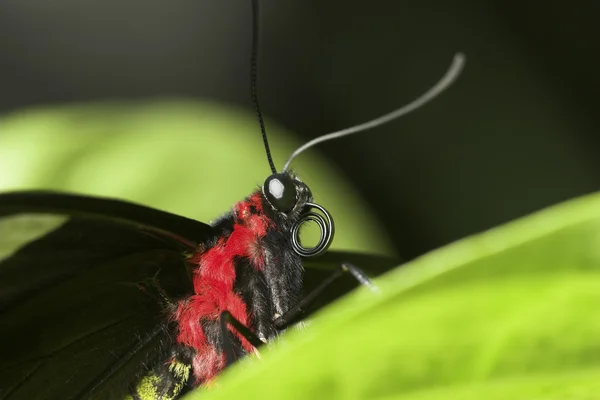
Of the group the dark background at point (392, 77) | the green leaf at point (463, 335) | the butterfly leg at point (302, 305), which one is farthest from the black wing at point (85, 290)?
the dark background at point (392, 77)

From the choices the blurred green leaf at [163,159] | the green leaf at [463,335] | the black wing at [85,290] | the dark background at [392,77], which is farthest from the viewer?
the dark background at [392,77]

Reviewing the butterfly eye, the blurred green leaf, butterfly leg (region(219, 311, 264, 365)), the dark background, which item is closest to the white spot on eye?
the butterfly eye

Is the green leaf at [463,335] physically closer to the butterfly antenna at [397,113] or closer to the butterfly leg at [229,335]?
the butterfly leg at [229,335]

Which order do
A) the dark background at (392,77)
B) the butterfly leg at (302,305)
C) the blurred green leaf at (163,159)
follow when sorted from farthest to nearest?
the dark background at (392,77)
the blurred green leaf at (163,159)
the butterfly leg at (302,305)

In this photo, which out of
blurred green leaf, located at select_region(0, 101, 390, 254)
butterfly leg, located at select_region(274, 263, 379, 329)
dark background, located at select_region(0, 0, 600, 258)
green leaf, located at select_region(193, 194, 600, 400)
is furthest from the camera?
dark background, located at select_region(0, 0, 600, 258)

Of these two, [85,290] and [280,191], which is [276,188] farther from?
[85,290]

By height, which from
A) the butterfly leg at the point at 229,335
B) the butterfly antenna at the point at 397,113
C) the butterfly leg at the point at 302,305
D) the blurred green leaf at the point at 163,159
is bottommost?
the butterfly leg at the point at 302,305

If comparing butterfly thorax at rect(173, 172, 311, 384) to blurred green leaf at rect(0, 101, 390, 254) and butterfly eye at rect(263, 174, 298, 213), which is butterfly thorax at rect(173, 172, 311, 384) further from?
blurred green leaf at rect(0, 101, 390, 254)

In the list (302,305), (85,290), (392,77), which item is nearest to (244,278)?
(302,305)
